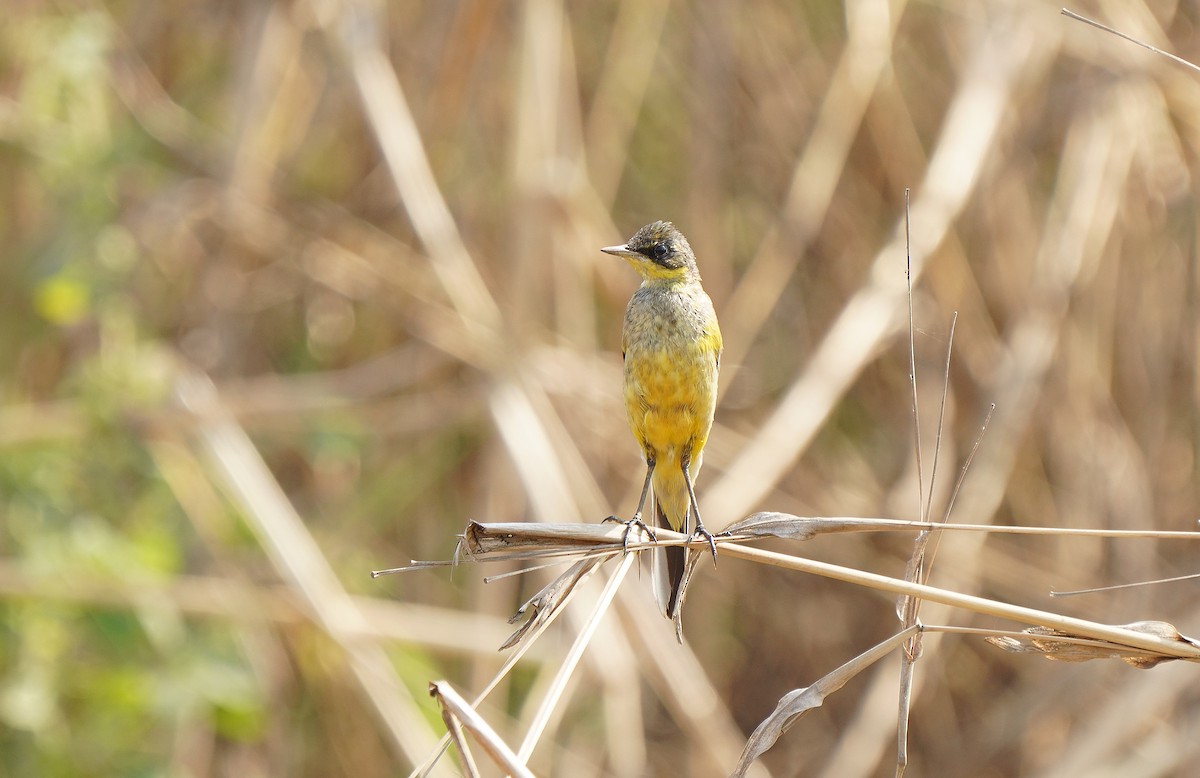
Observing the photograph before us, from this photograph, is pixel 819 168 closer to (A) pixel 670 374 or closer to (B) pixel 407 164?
(B) pixel 407 164

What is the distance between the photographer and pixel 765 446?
400 cm

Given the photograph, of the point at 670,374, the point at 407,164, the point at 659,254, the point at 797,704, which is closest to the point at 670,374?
the point at 670,374

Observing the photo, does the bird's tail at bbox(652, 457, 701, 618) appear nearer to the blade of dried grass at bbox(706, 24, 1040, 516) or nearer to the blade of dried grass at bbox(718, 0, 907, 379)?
the blade of dried grass at bbox(706, 24, 1040, 516)

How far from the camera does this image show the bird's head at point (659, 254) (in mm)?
3111

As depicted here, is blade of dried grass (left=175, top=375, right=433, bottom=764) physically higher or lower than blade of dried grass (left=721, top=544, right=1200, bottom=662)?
lower

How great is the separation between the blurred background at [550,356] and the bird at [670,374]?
3.07 ft

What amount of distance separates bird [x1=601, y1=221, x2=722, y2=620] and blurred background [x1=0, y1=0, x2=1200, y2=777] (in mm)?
934

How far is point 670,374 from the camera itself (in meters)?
2.81

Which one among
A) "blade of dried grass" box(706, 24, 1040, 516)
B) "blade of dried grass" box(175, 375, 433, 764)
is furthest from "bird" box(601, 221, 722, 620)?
"blade of dried grass" box(175, 375, 433, 764)

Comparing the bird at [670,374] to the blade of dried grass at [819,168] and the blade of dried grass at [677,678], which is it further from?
the blade of dried grass at [819,168]

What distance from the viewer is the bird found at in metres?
2.82

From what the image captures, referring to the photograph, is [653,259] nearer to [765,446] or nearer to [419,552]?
[765,446]

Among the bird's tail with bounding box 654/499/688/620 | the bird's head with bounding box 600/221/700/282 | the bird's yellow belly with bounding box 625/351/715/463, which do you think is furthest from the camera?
the bird's head with bounding box 600/221/700/282

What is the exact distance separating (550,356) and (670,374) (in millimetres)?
1766
